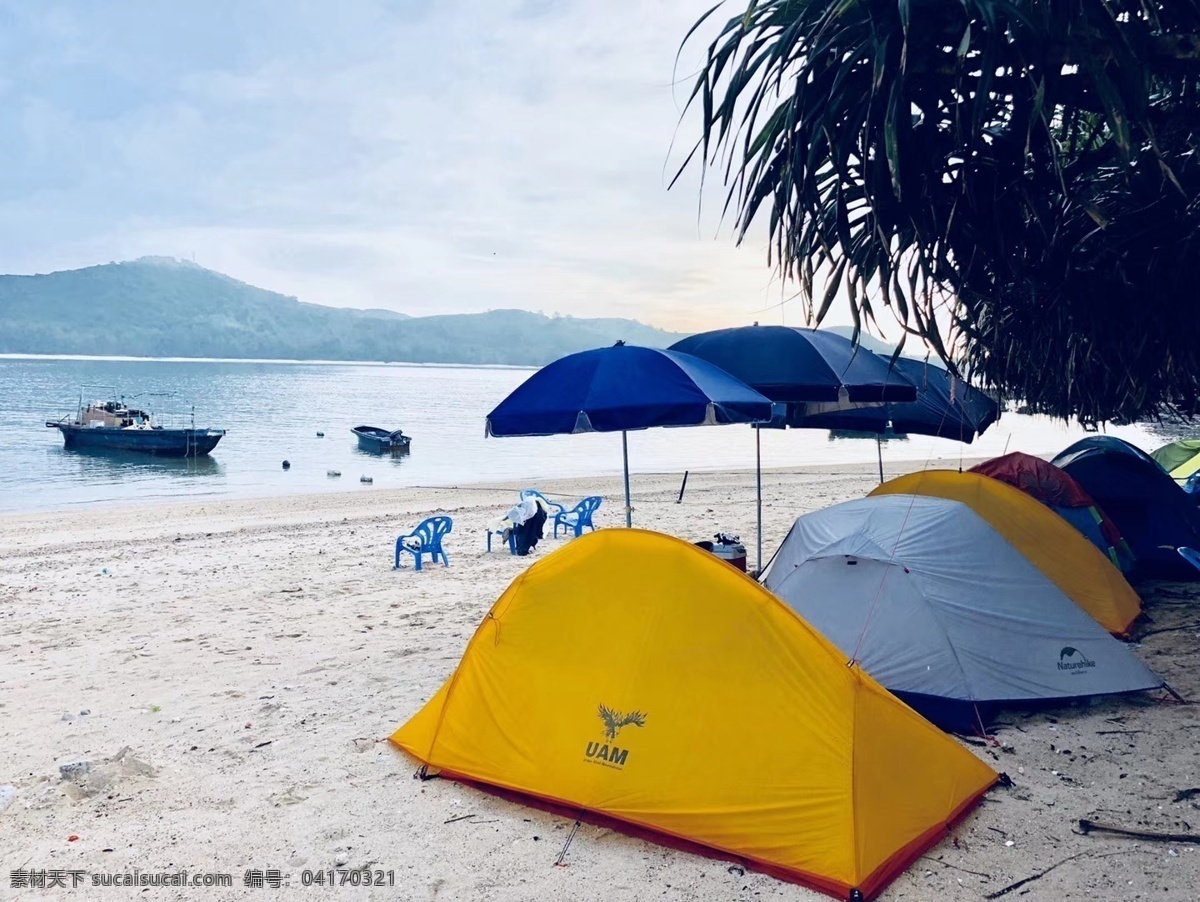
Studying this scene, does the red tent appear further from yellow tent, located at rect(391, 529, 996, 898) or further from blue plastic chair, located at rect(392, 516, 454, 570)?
blue plastic chair, located at rect(392, 516, 454, 570)

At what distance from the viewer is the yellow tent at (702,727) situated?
3684mm

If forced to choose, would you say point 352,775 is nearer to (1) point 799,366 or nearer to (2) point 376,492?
(1) point 799,366

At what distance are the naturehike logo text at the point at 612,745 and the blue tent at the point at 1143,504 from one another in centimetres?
714

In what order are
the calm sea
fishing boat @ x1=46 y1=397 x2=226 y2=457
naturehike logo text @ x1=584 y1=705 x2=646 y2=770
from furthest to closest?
fishing boat @ x1=46 y1=397 x2=226 y2=457, the calm sea, naturehike logo text @ x1=584 y1=705 x2=646 y2=770

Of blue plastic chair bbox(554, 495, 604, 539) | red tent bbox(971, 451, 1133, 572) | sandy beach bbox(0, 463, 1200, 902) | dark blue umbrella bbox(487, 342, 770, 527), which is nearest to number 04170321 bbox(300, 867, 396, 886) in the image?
sandy beach bbox(0, 463, 1200, 902)

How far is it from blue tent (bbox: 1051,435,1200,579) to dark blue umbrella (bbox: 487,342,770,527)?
538cm

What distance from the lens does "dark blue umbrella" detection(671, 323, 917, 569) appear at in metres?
6.91

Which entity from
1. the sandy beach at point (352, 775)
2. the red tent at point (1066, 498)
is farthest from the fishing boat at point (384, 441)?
the red tent at point (1066, 498)

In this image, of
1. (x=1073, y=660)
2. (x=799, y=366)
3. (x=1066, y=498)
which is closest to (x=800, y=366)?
(x=799, y=366)

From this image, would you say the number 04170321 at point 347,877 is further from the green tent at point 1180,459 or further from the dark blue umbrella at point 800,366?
the green tent at point 1180,459

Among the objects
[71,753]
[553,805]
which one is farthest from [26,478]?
[553,805]

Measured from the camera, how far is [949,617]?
5.09 metres

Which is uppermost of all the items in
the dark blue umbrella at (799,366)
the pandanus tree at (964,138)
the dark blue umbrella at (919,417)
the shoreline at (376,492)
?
the pandanus tree at (964,138)
